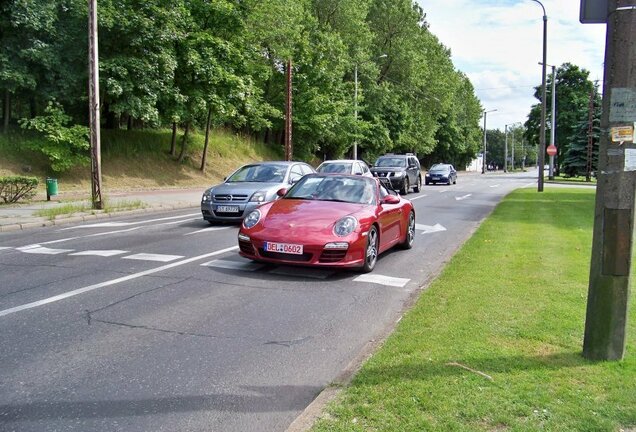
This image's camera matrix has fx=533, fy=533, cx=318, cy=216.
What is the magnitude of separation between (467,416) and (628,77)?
2.67 m

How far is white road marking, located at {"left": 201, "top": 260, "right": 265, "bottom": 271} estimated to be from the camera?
811 centimetres

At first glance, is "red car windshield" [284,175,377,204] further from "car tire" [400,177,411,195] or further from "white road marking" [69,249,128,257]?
"car tire" [400,177,411,195]

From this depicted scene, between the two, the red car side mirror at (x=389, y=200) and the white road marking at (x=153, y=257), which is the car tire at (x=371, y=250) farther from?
the white road marking at (x=153, y=257)

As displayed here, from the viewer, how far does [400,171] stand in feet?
88.7

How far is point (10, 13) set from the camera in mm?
22312

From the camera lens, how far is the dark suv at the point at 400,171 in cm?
2677

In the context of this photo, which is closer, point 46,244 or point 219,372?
point 219,372

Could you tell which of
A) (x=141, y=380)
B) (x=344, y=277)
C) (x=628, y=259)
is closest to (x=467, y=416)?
(x=628, y=259)

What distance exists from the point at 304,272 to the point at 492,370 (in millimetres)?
4200

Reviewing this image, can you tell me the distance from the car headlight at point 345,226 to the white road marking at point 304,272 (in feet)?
2.33

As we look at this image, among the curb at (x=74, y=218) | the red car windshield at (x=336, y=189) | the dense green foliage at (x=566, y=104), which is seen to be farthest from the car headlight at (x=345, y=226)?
the dense green foliage at (x=566, y=104)

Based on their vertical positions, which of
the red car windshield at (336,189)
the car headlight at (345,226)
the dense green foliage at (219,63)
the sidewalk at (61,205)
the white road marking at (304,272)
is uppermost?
the dense green foliage at (219,63)

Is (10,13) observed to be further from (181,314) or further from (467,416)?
(467,416)

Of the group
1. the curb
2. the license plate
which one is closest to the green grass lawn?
the license plate
